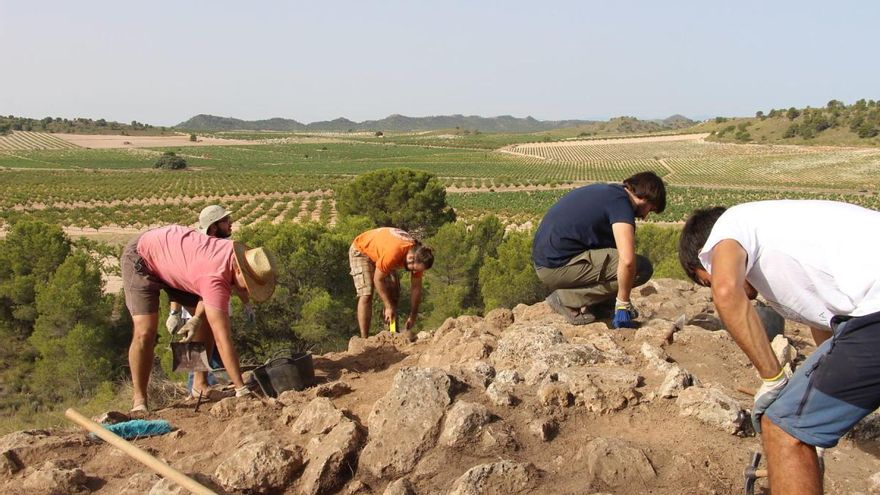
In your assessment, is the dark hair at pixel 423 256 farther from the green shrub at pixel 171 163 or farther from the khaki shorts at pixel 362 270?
the green shrub at pixel 171 163

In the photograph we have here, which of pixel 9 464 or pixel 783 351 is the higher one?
pixel 783 351

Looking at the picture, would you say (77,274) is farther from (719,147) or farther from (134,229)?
(719,147)

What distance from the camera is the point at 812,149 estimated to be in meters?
71.4

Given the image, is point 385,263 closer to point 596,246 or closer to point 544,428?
point 596,246

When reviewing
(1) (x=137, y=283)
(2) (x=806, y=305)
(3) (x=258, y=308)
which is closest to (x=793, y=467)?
(2) (x=806, y=305)

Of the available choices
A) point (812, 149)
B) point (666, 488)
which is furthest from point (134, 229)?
point (812, 149)

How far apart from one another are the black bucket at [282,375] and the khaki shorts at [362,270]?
1701 millimetres

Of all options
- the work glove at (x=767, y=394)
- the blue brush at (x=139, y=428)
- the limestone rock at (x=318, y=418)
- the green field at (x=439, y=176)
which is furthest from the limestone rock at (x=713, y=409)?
the green field at (x=439, y=176)

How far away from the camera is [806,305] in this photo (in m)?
2.12

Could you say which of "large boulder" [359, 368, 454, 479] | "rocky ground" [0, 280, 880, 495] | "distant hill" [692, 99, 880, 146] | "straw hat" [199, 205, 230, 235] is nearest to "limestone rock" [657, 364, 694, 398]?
"rocky ground" [0, 280, 880, 495]

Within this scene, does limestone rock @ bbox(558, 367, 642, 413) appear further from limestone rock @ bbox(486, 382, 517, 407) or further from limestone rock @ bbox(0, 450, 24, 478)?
limestone rock @ bbox(0, 450, 24, 478)

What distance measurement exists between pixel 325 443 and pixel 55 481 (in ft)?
3.66

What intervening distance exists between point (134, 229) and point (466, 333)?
32093mm

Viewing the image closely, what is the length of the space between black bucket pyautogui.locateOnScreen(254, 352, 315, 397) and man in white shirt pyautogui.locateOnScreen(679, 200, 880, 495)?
8.43ft
